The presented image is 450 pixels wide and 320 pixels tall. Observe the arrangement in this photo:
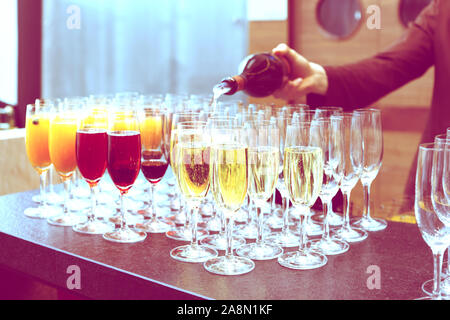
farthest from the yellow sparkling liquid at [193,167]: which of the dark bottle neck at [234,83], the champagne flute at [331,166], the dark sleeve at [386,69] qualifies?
the dark sleeve at [386,69]

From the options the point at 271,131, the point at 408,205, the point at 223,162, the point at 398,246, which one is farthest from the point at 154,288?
the point at 408,205

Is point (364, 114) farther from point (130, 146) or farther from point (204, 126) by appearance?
point (130, 146)

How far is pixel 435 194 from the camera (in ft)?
2.89

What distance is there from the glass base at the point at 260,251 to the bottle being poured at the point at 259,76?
45 cm

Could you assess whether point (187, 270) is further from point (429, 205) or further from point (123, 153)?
point (429, 205)

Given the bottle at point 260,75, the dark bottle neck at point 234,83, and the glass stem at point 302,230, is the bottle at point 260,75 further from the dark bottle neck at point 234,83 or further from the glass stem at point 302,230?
the glass stem at point 302,230

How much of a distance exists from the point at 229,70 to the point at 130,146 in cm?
290

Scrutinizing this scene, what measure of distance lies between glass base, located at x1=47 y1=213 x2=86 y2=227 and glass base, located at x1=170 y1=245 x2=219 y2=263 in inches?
13.2

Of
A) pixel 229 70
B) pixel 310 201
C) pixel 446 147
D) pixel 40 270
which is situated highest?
pixel 229 70

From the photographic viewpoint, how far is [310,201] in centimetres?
111

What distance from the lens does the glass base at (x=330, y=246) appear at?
1.17 meters

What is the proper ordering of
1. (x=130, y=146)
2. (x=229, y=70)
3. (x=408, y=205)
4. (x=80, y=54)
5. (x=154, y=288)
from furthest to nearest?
(x=80, y=54) → (x=229, y=70) → (x=408, y=205) → (x=130, y=146) → (x=154, y=288)

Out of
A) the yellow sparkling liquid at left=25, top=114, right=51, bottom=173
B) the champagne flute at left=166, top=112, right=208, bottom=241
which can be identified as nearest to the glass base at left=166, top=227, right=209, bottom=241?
the champagne flute at left=166, top=112, right=208, bottom=241

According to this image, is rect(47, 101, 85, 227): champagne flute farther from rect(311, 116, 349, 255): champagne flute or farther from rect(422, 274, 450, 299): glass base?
rect(422, 274, 450, 299): glass base
